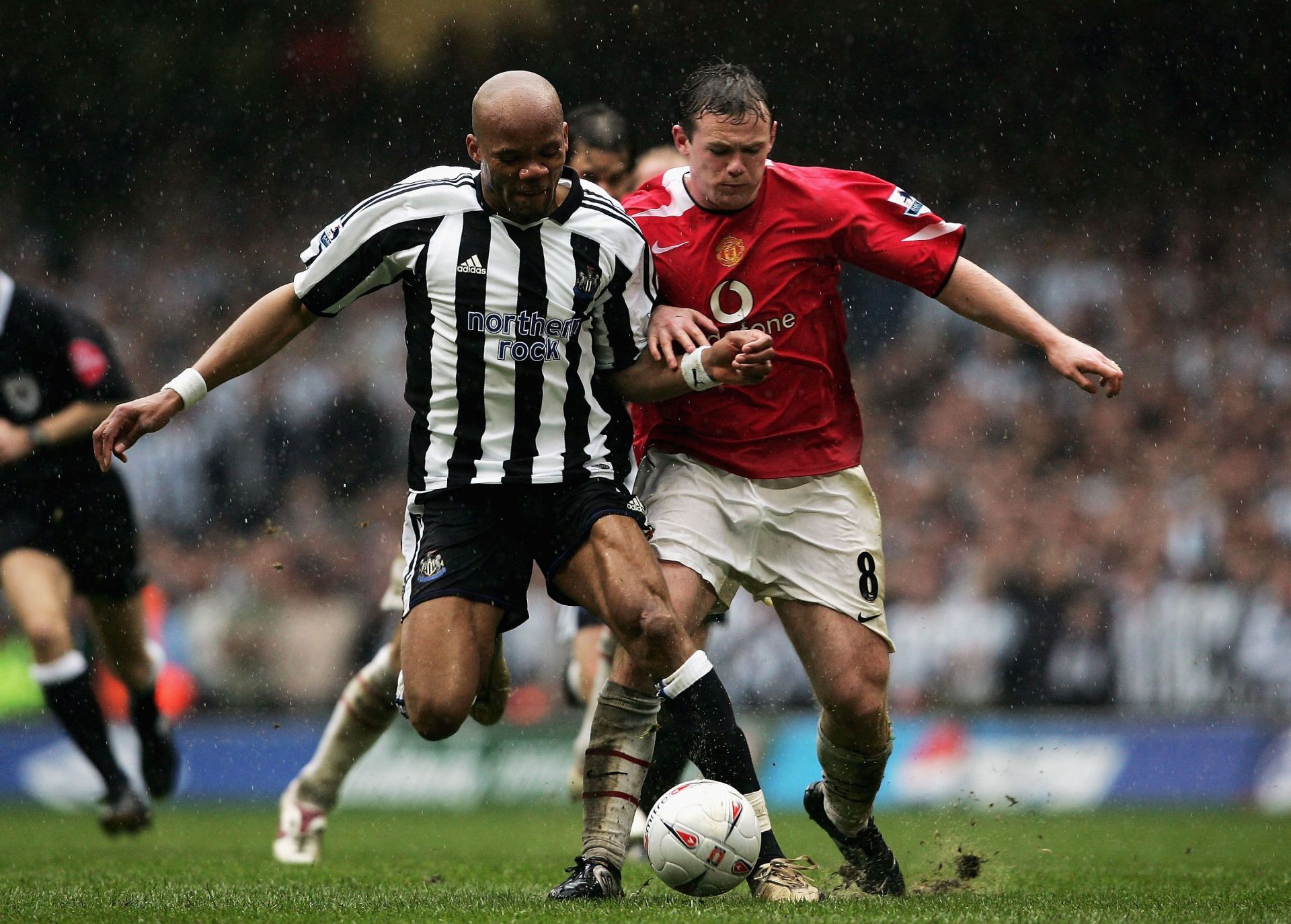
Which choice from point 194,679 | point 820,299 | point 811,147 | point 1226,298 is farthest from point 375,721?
point 1226,298

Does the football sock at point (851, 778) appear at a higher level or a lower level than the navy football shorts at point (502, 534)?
lower

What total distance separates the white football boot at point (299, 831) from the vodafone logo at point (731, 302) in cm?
277

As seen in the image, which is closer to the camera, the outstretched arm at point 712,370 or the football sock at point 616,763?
the outstretched arm at point 712,370

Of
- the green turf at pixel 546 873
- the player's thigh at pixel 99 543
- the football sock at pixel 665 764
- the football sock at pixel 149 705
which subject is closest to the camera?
the green turf at pixel 546 873

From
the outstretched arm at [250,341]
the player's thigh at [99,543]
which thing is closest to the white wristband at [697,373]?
the outstretched arm at [250,341]

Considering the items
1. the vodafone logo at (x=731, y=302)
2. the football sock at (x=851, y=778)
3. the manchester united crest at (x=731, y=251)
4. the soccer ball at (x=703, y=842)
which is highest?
the manchester united crest at (x=731, y=251)

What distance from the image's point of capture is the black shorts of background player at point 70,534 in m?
6.96

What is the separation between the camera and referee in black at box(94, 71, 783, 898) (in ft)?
15.2

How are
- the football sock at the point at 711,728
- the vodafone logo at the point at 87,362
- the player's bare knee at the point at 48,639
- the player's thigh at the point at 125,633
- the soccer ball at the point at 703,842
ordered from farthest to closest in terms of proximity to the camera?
the player's thigh at the point at 125,633 < the vodafone logo at the point at 87,362 < the player's bare knee at the point at 48,639 < the football sock at the point at 711,728 < the soccer ball at the point at 703,842

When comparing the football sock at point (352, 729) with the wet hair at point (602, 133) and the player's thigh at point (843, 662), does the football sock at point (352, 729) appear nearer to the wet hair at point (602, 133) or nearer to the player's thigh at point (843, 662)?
the player's thigh at point (843, 662)

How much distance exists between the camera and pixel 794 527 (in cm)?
512

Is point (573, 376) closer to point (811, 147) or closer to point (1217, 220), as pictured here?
point (811, 147)

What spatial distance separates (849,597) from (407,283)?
5.49 feet

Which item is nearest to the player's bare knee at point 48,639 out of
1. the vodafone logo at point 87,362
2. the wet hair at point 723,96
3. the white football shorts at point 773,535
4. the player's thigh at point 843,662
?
the vodafone logo at point 87,362
